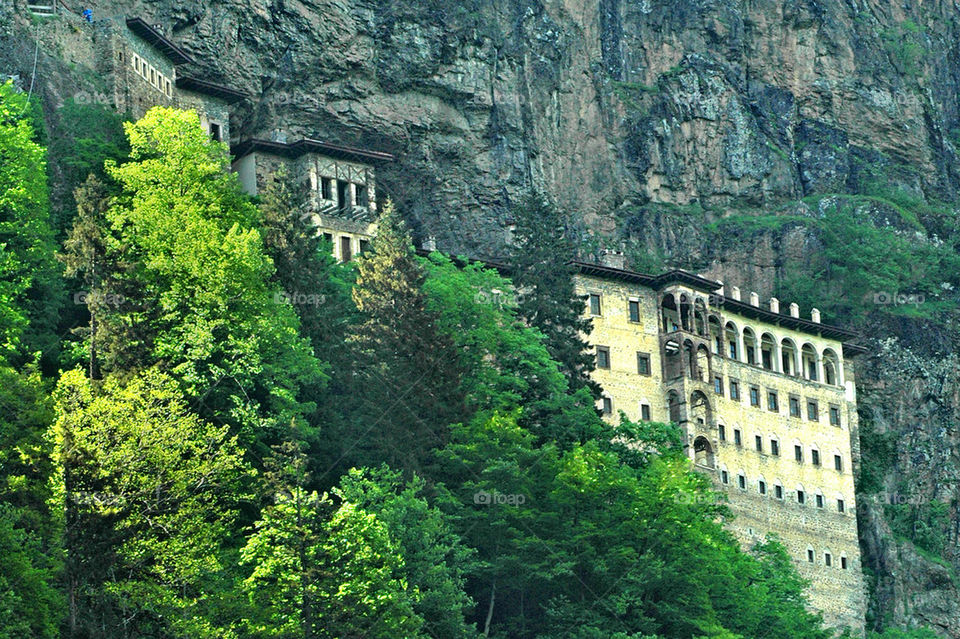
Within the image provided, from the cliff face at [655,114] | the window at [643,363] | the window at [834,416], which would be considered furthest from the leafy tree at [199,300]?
the window at [834,416]

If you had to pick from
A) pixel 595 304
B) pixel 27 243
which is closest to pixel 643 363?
pixel 595 304

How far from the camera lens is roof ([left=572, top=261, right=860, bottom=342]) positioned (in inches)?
3627

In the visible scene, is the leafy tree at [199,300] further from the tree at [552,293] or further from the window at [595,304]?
the window at [595,304]

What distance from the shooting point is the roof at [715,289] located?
92125 mm

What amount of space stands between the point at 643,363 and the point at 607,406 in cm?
364

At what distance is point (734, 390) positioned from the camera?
313 ft

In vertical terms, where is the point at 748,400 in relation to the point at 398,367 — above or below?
above

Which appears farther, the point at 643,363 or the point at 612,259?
the point at 612,259

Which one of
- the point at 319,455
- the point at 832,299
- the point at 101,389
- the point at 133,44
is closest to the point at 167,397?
the point at 101,389

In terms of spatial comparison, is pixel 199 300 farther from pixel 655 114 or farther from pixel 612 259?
pixel 655 114

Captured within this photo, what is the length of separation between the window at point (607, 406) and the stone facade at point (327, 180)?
47.8 ft

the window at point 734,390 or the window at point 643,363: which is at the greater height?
the window at point 643,363

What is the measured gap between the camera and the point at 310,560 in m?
51.1

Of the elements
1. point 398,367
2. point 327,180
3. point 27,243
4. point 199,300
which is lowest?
point 398,367
